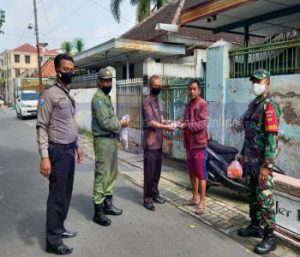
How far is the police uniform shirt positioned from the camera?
3.43 metres

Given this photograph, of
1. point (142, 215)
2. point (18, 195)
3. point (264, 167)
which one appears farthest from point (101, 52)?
point (264, 167)

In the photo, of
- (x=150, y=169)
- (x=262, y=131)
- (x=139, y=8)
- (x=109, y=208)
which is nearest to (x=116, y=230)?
(x=109, y=208)

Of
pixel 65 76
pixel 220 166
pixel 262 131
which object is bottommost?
pixel 220 166

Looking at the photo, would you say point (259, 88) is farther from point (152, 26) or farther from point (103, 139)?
point (152, 26)

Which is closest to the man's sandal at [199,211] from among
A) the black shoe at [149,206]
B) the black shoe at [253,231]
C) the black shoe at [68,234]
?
the black shoe at [149,206]

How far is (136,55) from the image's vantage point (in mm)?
14453

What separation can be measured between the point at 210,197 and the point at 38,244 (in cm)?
284

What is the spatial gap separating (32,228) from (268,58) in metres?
4.64

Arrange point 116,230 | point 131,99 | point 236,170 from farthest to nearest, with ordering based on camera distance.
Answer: point 131,99 → point 116,230 → point 236,170

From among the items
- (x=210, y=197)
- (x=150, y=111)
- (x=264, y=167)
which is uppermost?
(x=150, y=111)

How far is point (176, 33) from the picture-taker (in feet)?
43.5

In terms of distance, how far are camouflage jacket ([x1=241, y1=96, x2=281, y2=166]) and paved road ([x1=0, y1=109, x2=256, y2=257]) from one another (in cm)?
105

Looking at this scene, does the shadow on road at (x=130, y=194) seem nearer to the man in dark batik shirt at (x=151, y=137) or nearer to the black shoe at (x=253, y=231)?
the man in dark batik shirt at (x=151, y=137)

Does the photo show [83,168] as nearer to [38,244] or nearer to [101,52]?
[38,244]
